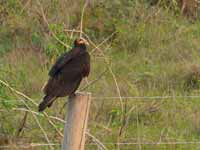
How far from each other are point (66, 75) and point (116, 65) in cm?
405

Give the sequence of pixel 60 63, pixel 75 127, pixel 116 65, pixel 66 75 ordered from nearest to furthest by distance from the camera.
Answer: pixel 75 127 → pixel 66 75 → pixel 60 63 → pixel 116 65

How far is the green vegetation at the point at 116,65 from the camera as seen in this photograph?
264 inches

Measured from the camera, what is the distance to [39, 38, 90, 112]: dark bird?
4.78 meters

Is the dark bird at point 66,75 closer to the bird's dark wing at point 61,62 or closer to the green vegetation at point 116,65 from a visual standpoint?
the bird's dark wing at point 61,62

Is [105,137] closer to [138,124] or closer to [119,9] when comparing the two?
[138,124]

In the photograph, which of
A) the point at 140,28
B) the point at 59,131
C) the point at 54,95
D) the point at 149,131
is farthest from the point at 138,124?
the point at 140,28

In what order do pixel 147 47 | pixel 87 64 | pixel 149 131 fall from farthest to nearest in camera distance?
pixel 147 47 < pixel 149 131 < pixel 87 64

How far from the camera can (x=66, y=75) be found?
16.2 feet

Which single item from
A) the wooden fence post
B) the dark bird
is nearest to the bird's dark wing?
the dark bird

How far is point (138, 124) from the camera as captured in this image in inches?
276

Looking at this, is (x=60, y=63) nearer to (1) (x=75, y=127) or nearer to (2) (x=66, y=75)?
(2) (x=66, y=75)

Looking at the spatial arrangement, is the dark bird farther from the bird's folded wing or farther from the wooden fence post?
the wooden fence post

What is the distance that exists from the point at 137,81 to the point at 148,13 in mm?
2155

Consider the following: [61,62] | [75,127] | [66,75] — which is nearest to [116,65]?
[61,62]
